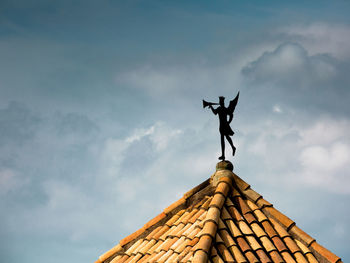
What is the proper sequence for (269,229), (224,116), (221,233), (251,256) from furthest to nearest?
(224,116) < (269,229) < (221,233) < (251,256)

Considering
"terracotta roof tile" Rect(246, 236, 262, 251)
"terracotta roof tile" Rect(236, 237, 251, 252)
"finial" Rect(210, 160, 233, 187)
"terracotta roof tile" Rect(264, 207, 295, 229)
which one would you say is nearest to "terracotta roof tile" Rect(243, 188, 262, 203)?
"terracotta roof tile" Rect(264, 207, 295, 229)

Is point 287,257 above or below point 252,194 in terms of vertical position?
below

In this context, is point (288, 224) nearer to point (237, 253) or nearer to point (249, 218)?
point (249, 218)

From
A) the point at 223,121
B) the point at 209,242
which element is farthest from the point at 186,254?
the point at 223,121

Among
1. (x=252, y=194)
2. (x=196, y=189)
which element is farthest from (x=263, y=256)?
(x=196, y=189)

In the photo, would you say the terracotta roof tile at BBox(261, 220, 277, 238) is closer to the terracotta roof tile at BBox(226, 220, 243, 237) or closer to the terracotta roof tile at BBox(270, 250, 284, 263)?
the terracotta roof tile at BBox(270, 250, 284, 263)

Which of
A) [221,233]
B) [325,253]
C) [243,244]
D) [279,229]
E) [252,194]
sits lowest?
[325,253]

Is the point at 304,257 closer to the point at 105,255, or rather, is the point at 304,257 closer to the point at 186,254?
the point at 186,254

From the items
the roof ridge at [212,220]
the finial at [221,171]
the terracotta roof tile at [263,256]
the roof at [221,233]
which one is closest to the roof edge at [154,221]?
the roof at [221,233]

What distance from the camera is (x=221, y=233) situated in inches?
393

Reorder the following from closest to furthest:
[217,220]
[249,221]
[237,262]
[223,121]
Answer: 1. [237,262]
2. [217,220]
3. [249,221]
4. [223,121]

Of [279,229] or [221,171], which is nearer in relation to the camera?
[279,229]

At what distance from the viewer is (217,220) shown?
33.1 feet

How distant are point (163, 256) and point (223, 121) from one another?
11.6 feet
